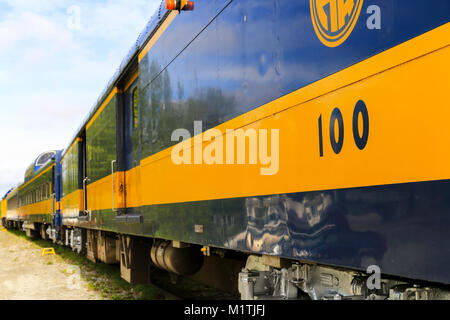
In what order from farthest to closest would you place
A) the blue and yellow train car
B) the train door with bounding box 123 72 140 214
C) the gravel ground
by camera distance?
the blue and yellow train car < the gravel ground < the train door with bounding box 123 72 140 214

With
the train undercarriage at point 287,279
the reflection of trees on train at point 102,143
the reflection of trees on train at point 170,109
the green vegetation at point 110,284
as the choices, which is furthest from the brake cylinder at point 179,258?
the green vegetation at point 110,284

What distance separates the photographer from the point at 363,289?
248 centimetres

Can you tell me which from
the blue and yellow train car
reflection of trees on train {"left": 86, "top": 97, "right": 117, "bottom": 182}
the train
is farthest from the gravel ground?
the blue and yellow train car

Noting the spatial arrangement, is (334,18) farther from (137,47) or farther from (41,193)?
(41,193)

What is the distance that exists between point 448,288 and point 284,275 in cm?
123

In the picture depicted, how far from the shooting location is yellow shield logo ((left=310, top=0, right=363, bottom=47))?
2.21 m

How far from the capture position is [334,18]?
2.34 metres

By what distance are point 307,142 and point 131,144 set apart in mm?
4994

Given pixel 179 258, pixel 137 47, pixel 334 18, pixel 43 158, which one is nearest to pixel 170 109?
pixel 137 47

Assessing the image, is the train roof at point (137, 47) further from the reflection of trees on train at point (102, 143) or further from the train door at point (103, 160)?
the reflection of trees on train at point (102, 143)

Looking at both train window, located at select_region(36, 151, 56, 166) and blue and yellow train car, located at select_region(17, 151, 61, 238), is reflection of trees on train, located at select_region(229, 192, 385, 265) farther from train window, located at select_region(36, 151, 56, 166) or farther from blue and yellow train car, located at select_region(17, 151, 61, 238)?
train window, located at select_region(36, 151, 56, 166)

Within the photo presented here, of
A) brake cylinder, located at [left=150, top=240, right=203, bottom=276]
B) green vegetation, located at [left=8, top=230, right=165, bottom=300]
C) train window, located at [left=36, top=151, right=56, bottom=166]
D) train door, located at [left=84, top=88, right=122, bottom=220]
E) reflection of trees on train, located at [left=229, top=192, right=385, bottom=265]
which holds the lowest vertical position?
green vegetation, located at [left=8, top=230, right=165, bottom=300]
